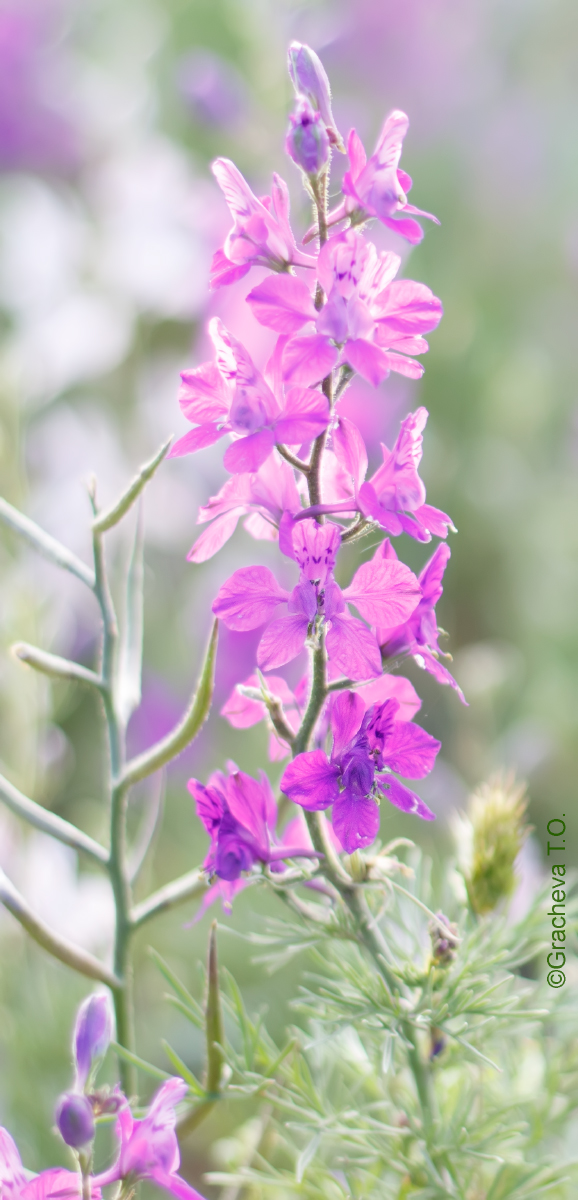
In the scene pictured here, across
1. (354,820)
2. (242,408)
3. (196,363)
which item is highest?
(196,363)

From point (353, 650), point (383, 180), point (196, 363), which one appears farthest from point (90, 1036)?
point (196, 363)

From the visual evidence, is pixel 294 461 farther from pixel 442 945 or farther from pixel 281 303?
pixel 442 945

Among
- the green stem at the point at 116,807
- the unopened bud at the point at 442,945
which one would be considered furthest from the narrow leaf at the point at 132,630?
the unopened bud at the point at 442,945

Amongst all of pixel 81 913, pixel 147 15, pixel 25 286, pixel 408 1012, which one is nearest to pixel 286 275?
pixel 408 1012

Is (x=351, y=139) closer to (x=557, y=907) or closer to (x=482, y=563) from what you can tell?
(x=557, y=907)

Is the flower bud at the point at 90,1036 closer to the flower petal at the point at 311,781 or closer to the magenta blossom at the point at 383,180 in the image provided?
the flower petal at the point at 311,781
